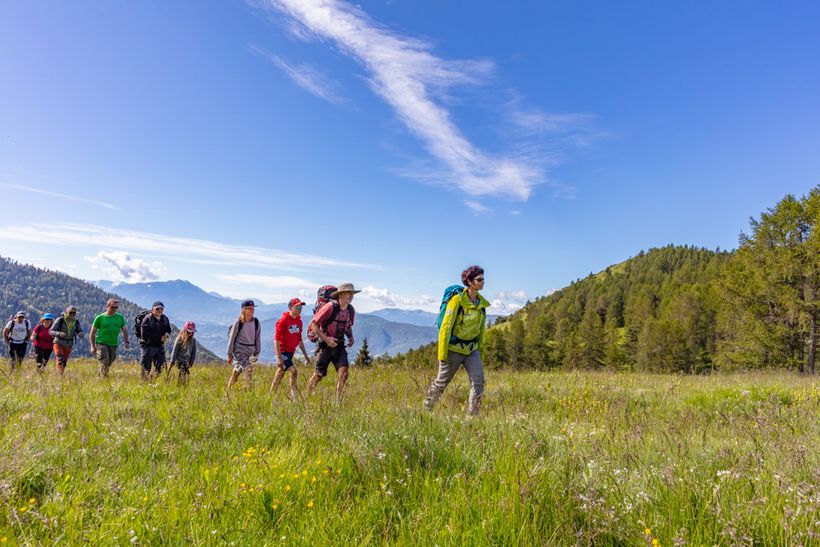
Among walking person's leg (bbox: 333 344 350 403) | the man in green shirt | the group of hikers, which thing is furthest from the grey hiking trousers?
the man in green shirt

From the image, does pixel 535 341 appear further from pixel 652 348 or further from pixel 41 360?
pixel 41 360

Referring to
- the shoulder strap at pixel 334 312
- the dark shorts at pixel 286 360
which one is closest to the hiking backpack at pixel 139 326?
the dark shorts at pixel 286 360

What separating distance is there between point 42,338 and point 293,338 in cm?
873

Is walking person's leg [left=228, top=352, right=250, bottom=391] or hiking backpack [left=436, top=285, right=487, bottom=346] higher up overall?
hiking backpack [left=436, top=285, right=487, bottom=346]

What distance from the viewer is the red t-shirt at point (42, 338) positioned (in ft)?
39.9

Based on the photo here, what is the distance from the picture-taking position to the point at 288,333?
8.75 metres

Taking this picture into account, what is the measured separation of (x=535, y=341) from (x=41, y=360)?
294ft

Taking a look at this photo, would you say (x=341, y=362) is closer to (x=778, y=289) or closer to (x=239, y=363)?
(x=239, y=363)

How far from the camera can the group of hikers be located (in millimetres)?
6621

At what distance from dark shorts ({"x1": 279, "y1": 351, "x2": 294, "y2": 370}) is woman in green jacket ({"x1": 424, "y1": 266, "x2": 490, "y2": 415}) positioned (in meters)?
3.15

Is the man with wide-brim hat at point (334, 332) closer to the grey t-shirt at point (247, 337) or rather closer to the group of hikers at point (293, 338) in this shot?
the group of hikers at point (293, 338)

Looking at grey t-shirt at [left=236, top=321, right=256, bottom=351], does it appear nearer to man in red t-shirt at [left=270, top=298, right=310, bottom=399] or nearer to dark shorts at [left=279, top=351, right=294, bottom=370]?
man in red t-shirt at [left=270, top=298, right=310, bottom=399]

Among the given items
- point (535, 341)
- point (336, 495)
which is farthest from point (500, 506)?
point (535, 341)

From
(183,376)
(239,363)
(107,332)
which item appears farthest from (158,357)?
(239,363)
